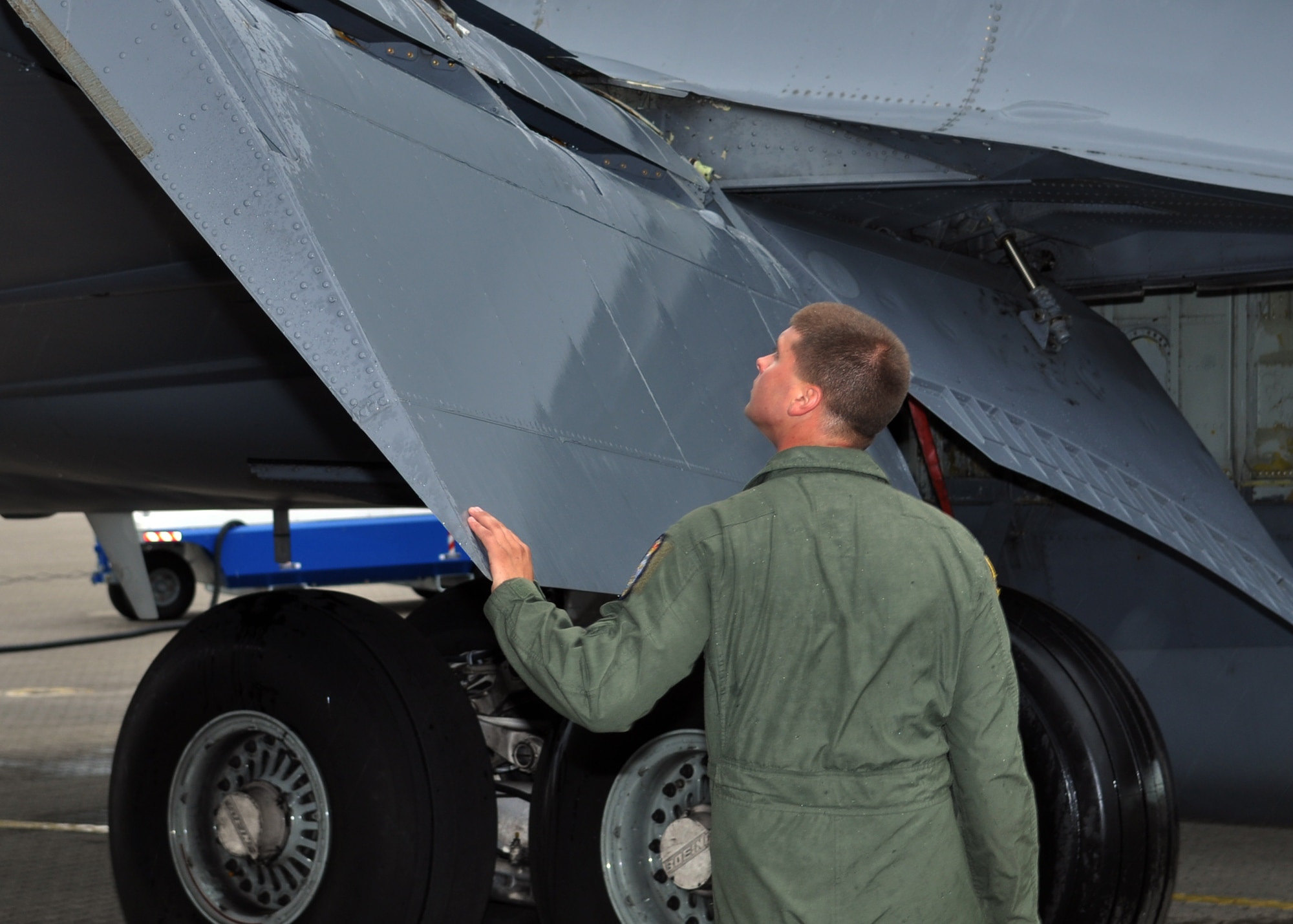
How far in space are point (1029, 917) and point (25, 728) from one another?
26.8 feet

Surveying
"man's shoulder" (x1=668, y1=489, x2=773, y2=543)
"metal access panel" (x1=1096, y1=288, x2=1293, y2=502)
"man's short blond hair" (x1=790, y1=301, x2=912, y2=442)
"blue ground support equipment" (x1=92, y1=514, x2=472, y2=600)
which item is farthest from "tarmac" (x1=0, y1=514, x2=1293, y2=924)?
"man's short blond hair" (x1=790, y1=301, x2=912, y2=442)

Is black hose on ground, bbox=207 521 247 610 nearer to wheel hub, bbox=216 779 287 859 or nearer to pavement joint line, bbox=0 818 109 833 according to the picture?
pavement joint line, bbox=0 818 109 833

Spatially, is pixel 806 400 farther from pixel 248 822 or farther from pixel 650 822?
pixel 248 822

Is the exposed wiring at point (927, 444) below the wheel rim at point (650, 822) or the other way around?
the other way around

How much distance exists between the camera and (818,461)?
1.85m

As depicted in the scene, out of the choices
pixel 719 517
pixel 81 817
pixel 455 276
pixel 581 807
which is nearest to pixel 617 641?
pixel 719 517

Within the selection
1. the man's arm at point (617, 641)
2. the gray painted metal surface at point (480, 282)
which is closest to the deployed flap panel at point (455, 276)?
the gray painted metal surface at point (480, 282)

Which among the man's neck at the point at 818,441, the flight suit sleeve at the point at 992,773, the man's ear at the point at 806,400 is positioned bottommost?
the flight suit sleeve at the point at 992,773

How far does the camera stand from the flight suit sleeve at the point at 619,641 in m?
1.76

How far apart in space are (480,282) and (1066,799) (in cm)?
250

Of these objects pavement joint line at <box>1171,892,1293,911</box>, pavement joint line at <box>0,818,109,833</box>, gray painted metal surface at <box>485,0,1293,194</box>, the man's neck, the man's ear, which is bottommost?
pavement joint line at <box>1171,892,1293,911</box>

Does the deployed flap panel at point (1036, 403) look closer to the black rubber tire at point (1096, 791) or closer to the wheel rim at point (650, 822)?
the black rubber tire at point (1096, 791)

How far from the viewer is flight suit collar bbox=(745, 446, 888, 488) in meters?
1.85

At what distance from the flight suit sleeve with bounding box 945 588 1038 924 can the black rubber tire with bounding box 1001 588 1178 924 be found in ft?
6.31
